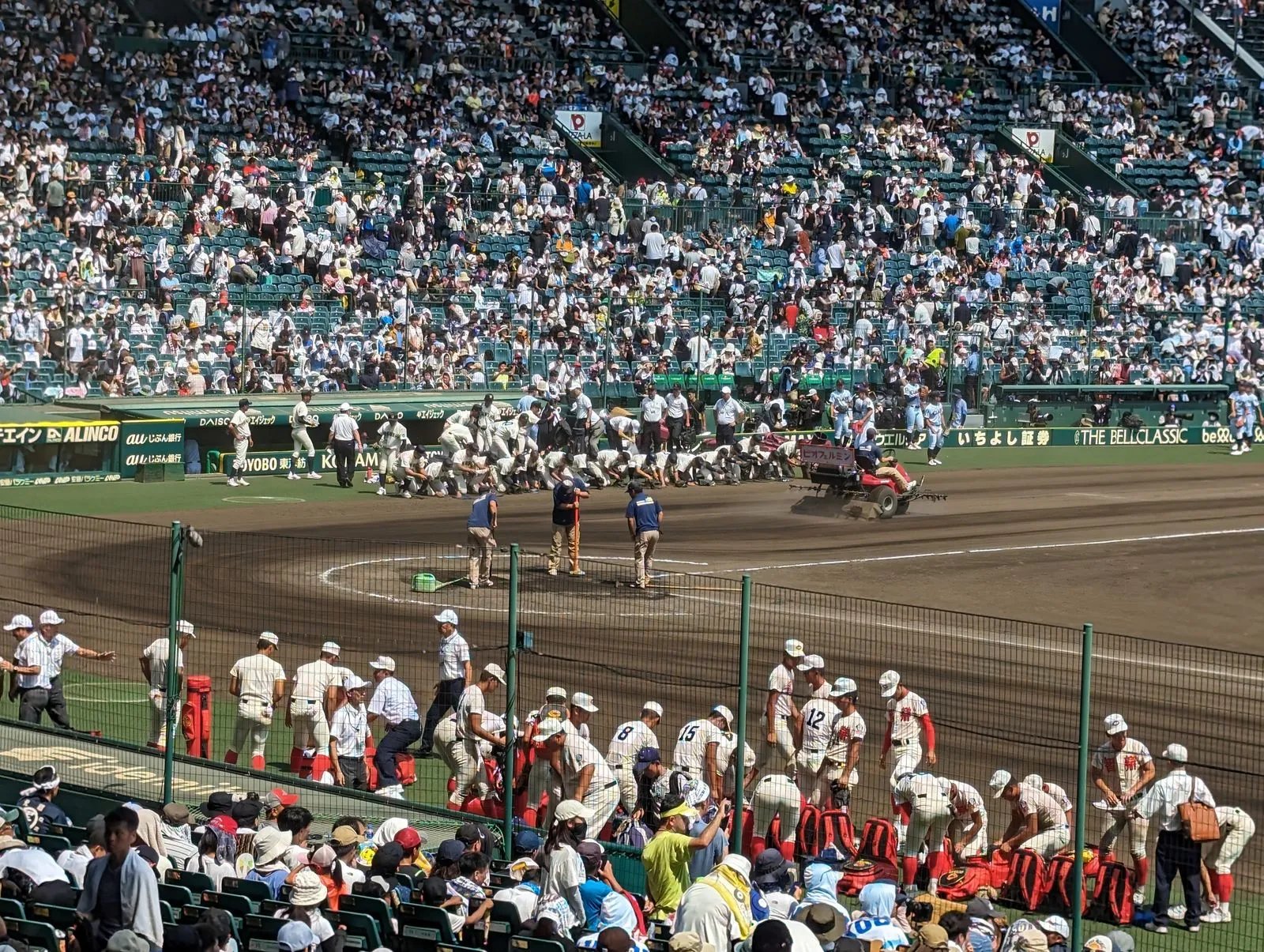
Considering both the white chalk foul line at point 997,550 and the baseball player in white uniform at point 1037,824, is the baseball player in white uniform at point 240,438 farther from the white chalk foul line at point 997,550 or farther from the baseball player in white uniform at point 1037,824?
the baseball player in white uniform at point 1037,824

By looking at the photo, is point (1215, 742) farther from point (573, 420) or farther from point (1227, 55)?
point (1227, 55)

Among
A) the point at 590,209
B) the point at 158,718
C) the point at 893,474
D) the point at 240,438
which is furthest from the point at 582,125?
the point at 158,718

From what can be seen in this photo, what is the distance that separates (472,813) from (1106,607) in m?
13.2

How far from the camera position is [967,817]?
14.1 metres

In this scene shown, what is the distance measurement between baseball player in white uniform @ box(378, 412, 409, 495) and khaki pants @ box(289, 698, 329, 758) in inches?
719

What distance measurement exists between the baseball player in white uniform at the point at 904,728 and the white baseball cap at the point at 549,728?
8.48 ft

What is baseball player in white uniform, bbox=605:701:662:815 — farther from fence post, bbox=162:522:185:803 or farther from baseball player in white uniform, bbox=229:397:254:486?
baseball player in white uniform, bbox=229:397:254:486

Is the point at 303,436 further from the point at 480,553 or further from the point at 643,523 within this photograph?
the point at 643,523

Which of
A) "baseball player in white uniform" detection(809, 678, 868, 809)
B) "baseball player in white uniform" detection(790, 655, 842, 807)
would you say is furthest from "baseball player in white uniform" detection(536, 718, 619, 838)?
"baseball player in white uniform" detection(809, 678, 868, 809)

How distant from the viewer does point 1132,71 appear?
6344cm

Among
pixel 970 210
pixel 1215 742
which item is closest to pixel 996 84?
pixel 970 210

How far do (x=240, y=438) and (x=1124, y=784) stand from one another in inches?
920

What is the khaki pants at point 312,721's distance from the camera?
16.5m

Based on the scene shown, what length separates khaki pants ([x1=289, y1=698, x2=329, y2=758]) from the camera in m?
16.5
